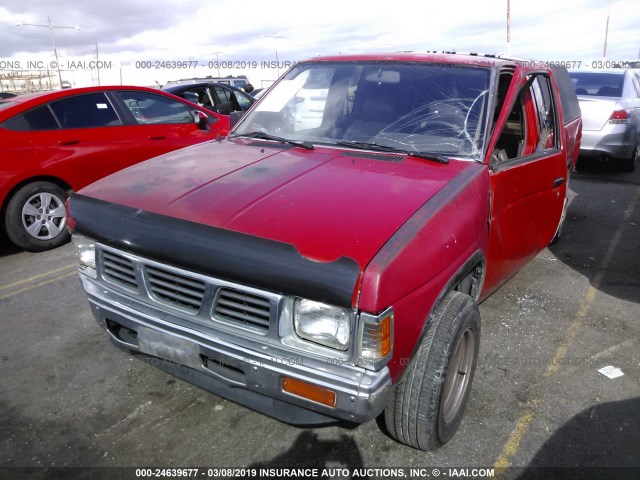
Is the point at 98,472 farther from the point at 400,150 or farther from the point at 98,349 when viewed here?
the point at 400,150

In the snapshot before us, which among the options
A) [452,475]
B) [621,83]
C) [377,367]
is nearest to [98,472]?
[377,367]

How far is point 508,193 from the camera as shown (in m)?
3.06

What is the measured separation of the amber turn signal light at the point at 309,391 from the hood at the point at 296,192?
510 mm

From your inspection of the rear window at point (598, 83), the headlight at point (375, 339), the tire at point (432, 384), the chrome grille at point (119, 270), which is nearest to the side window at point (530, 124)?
the tire at point (432, 384)

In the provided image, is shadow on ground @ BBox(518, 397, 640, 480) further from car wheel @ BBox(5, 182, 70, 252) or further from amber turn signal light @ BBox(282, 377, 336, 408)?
car wheel @ BBox(5, 182, 70, 252)

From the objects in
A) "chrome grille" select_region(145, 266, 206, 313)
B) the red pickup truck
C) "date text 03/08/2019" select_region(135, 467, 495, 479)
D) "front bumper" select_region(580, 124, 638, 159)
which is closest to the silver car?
"front bumper" select_region(580, 124, 638, 159)

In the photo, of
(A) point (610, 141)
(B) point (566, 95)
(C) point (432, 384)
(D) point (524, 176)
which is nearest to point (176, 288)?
(C) point (432, 384)

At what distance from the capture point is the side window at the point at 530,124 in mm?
3553

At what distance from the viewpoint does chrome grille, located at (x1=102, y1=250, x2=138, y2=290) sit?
244 centimetres

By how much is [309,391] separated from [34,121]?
4727mm

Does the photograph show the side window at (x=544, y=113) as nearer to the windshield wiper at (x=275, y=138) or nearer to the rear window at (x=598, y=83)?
the windshield wiper at (x=275, y=138)

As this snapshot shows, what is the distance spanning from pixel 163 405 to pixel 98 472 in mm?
526

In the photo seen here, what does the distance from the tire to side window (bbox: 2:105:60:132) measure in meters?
4.73

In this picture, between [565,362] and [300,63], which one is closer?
[565,362]
